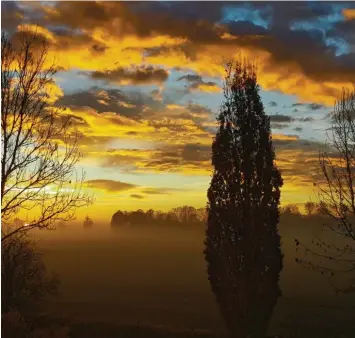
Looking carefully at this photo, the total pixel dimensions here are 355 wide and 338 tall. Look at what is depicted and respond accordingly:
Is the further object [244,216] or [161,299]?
[161,299]

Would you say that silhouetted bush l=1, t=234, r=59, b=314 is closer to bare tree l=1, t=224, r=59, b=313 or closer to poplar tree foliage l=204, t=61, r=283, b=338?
bare tree l=1, t=224, r=59, b=313

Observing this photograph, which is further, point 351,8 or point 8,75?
point 351,8

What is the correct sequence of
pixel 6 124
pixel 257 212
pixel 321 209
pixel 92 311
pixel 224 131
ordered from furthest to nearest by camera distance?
pixel 92 311
pixel 224 131
pixel 257 212
pixel 321 209
pixel 6 124

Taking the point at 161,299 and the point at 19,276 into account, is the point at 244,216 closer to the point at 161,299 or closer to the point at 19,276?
the point at 19,276

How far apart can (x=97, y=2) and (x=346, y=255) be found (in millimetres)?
6890

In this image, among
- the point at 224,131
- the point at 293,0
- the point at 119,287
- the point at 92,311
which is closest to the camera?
the point at 293,0

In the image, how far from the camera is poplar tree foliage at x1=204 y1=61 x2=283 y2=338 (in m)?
11.2

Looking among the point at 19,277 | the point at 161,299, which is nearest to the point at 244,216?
the point at 19,277

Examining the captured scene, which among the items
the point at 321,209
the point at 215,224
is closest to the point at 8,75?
the point at 321,209

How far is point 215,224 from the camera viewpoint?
1184 centimetres

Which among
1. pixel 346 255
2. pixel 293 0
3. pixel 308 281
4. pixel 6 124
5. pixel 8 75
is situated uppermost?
pixel 293 0

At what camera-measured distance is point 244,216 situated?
11.5 metres

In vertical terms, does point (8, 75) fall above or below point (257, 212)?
above

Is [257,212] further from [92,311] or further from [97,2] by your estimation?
[92,311]
